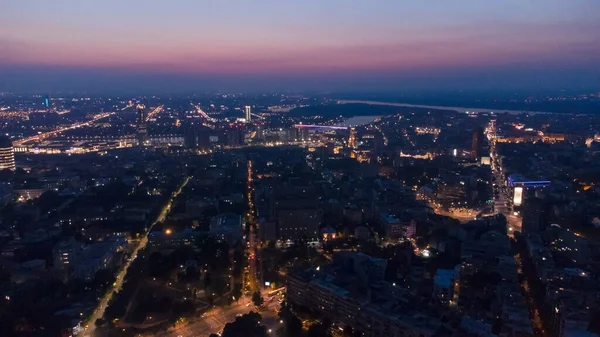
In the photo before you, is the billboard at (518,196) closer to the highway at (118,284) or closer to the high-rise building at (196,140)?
the highway at (118,284)

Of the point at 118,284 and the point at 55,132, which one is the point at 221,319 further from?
the point at 55,132

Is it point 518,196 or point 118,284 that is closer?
point 118,284

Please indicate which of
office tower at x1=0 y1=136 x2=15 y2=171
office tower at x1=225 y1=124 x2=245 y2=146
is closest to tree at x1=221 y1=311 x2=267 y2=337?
office tower at x1=0 y1=136 x2=15 y2=171

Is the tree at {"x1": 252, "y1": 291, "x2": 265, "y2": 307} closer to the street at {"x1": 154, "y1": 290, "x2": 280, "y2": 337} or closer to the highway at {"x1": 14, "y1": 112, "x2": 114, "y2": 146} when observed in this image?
the street at {"x1": 154, "y1": 290, "x2": 280, "y2": 337}

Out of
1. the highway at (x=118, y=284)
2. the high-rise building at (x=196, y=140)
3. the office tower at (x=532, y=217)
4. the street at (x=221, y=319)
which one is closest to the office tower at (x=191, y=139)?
the high-rise building at (x=196, y=140)

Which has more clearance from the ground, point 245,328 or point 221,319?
point 245,328

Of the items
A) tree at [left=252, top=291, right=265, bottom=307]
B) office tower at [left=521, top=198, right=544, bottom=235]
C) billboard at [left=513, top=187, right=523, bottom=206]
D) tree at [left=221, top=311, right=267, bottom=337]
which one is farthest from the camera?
billboard at [left=513, top=187, right=523, bottom=206]

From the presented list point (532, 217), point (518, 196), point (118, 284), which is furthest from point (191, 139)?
point (532, 217)

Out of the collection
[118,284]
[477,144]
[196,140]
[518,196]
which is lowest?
[118,284]

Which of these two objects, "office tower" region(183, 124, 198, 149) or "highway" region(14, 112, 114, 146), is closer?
"office tower" region(183, 124, 198, 149)
